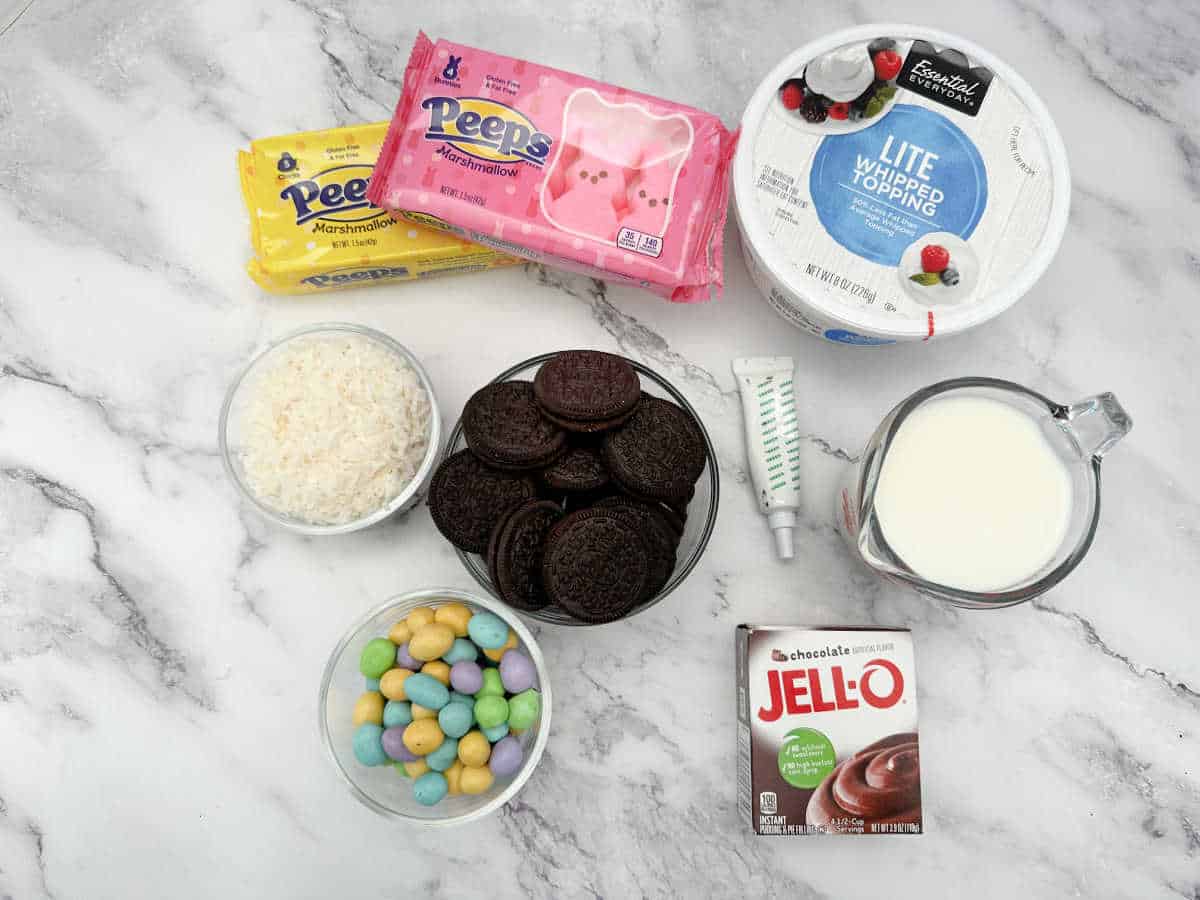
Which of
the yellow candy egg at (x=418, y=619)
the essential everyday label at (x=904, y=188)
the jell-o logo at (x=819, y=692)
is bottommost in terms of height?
the yellow candy egg at (x=418, y=619)

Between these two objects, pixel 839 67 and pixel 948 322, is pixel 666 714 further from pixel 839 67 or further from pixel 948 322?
pixel 839 67

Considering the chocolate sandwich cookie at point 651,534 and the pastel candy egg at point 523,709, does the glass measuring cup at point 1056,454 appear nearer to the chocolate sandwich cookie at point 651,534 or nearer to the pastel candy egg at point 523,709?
the chocolate sandwich cookie at point 651,534

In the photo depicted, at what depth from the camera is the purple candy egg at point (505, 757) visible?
0.77 metres

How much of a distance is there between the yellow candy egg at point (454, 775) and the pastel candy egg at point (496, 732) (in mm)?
37

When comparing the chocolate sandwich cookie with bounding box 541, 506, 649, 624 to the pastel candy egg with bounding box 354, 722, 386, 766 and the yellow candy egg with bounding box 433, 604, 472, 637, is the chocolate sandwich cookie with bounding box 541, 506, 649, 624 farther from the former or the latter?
the pastel candy egg with bounding box 354, 722, 386, 766

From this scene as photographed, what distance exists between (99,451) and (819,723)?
82cm

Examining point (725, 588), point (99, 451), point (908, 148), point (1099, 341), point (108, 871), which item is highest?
point (908, 148)

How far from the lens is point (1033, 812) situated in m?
0.91

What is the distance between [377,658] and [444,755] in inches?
4.2

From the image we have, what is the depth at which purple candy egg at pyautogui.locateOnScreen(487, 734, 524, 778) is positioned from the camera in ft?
2.53

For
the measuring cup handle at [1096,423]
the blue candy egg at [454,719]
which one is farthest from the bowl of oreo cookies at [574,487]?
the measuring cup handle at [1096,423]

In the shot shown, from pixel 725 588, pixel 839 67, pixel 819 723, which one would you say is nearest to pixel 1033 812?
pixel 819 723

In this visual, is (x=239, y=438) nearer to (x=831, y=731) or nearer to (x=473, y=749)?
(x=473, y=749)

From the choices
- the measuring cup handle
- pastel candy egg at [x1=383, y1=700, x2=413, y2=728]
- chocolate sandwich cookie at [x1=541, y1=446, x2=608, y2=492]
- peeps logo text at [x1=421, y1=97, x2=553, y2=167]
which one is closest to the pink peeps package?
peeps logo text at [x1=421, y1=97, x2=553, y2=167]
